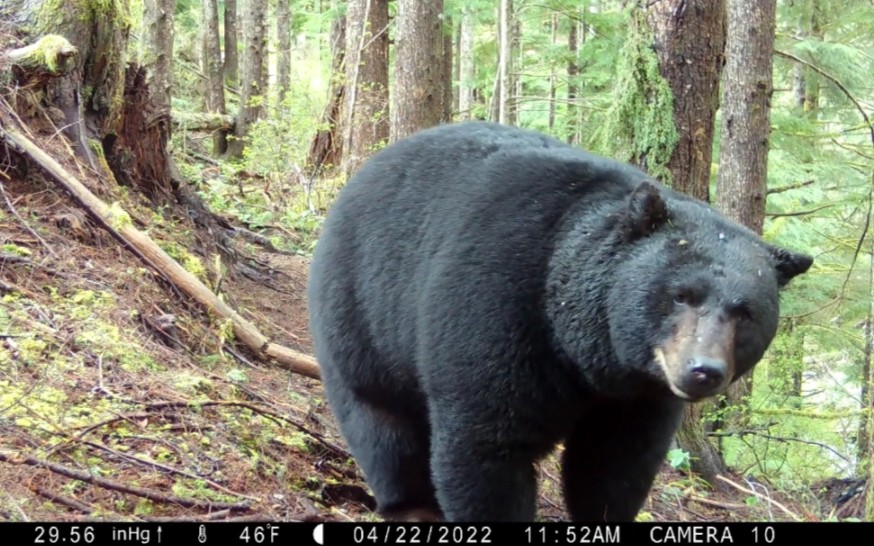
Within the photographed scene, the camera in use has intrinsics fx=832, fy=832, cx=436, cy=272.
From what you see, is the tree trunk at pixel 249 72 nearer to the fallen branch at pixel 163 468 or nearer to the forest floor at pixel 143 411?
the forest floor at pixel 143 411

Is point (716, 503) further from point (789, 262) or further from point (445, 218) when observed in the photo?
point (445, 218)

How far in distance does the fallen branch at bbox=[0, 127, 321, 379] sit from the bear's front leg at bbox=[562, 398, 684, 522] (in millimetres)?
3168

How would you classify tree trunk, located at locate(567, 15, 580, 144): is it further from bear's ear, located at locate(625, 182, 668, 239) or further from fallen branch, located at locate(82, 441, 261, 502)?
fallen branch, located at locate(82, 441, 261, 502)

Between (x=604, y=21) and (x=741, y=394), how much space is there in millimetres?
7426

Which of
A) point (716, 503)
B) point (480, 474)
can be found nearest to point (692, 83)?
point (716, 503)

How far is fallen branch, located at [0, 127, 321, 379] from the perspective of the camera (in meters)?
7.30

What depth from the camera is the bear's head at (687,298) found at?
3635 millimetres

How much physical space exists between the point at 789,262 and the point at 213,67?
740 inches

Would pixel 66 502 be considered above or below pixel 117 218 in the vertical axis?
below

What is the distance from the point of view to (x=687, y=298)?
375 cm

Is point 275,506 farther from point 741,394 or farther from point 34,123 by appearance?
point 741,394

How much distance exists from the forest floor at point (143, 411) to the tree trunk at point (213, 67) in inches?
465

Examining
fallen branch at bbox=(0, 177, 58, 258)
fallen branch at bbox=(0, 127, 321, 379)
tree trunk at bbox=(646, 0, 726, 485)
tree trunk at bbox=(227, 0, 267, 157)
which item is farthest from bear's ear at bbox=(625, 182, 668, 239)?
tree trunk at bbox=(227, 0, 267, 157)
